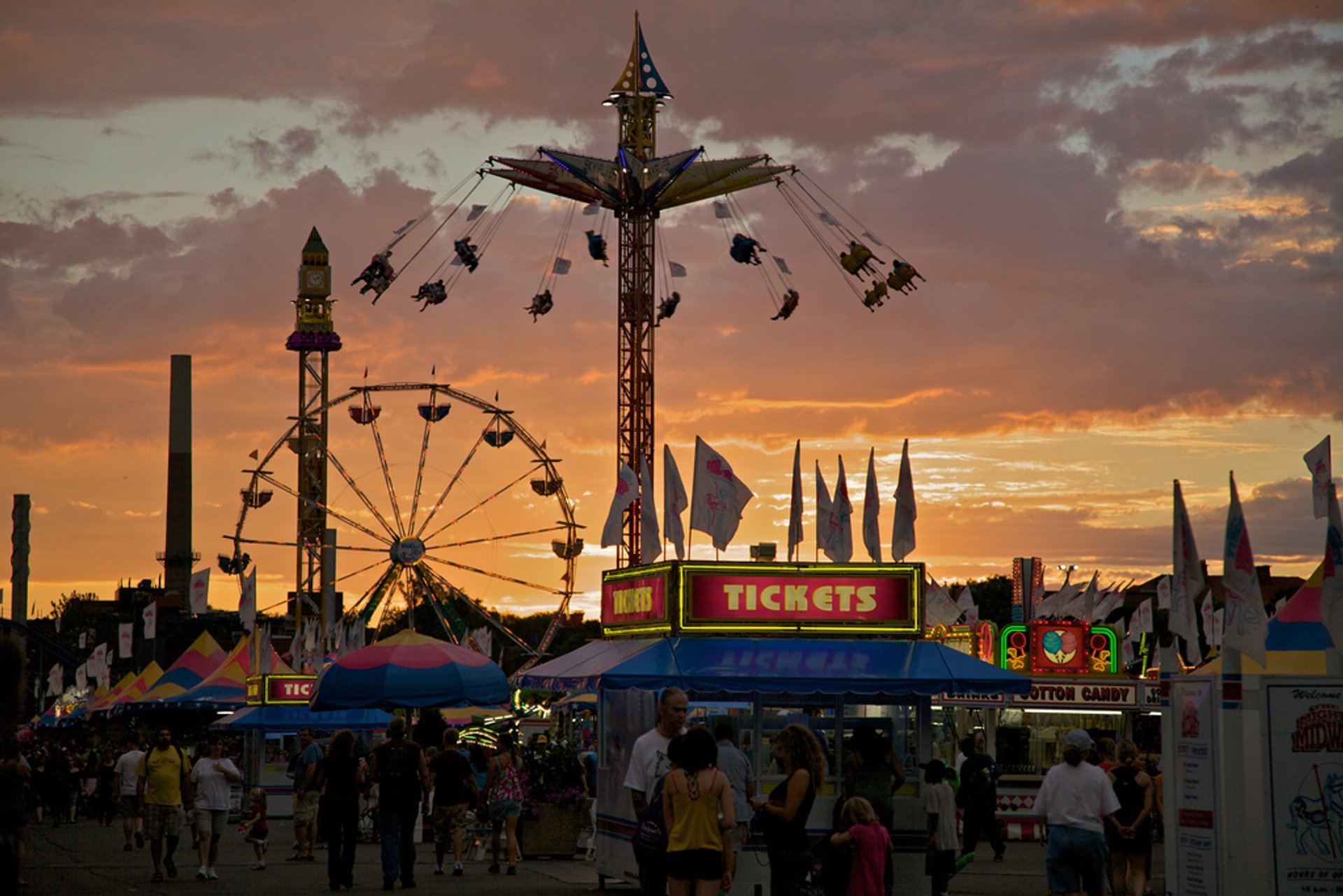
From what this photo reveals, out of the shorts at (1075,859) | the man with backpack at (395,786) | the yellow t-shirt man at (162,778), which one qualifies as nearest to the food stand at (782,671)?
the man with backpack at (395,786)

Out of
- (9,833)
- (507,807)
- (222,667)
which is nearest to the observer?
(9,833)

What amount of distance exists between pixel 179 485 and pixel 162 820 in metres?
83.6

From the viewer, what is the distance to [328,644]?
52.0 m

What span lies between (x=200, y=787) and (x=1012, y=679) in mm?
9940

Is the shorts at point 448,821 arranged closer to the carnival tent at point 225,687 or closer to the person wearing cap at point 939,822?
the person wearing cap at point 939,822

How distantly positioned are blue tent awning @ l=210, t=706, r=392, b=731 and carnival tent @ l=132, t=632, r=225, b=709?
49.8 ft

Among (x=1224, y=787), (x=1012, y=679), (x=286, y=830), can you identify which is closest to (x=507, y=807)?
(x=1012, y=679)

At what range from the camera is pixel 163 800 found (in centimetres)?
2028

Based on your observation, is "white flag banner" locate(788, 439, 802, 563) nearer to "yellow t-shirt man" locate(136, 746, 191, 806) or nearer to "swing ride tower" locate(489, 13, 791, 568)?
"yellow t-shirt man" locate(136, 746, 191, 806)

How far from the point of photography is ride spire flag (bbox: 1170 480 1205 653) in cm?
1406

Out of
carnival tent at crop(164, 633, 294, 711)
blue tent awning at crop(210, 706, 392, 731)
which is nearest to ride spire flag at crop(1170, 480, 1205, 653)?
blue tent awning at crop(210, 706, 392, 731)

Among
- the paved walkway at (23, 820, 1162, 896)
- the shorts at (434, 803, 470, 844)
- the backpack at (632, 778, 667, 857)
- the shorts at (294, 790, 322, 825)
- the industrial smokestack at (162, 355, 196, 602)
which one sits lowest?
the paved walkway at (23, 820, 1162, 896)

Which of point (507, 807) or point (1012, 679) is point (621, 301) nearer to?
point (507, 807)

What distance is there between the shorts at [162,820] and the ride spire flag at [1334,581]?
1360 centimetres
